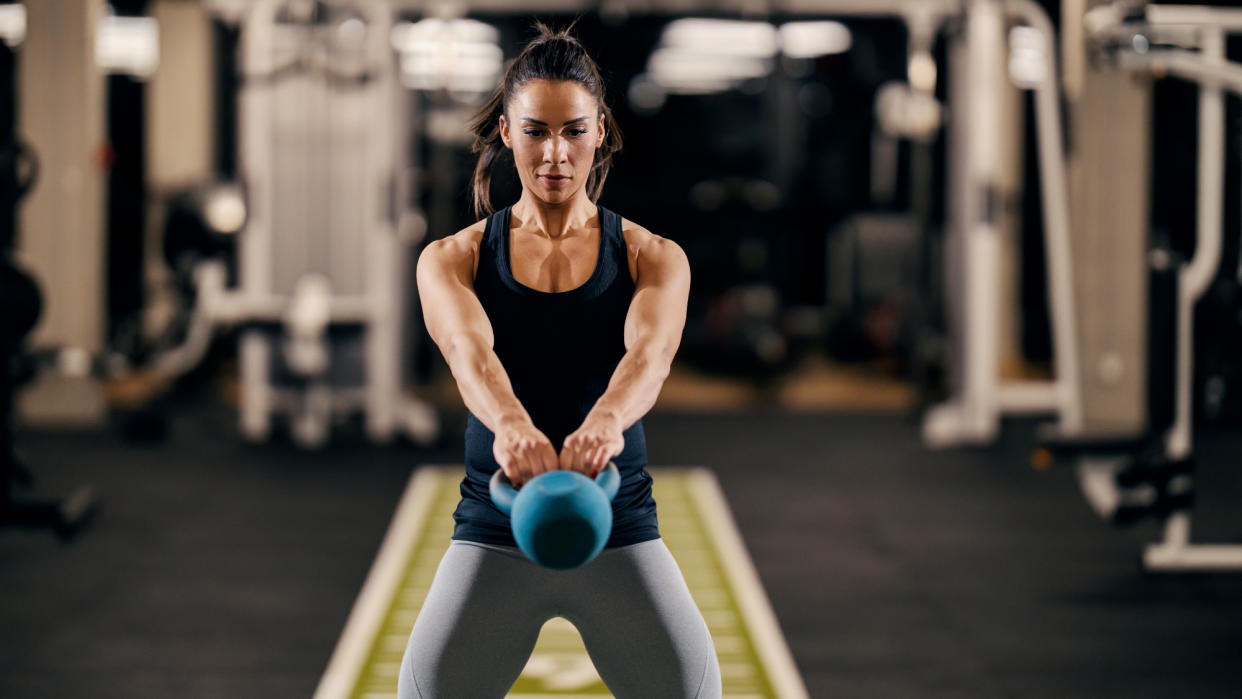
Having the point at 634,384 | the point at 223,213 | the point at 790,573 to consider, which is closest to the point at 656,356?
the point at 634,384

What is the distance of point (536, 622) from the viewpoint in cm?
162

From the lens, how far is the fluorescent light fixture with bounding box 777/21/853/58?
10422 mm

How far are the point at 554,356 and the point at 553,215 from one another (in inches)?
7.4

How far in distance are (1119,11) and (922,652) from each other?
2.22 m

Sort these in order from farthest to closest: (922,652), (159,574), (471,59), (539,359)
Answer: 1. (471,59)
2. (159,574)
3. (922,652)
4. (539,359)

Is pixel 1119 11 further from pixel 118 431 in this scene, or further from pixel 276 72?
pixel 118 431

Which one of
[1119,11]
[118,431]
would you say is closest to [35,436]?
[118,431]

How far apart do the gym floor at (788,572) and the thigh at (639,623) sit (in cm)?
137

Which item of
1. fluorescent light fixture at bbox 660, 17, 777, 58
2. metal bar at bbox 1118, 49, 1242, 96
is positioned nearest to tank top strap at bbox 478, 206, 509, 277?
metal bar at bbox 1118, 49, 1242, 96

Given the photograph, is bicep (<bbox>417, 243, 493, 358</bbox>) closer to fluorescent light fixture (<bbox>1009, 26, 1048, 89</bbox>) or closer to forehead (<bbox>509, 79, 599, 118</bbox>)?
forehead (<bbox>509, 79, 599, 118</bbox>)

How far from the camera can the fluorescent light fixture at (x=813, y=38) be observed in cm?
1042

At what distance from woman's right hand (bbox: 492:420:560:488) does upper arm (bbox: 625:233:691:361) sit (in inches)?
8.9

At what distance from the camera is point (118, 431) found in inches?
252

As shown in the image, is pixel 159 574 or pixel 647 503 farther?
pixel 159 574
